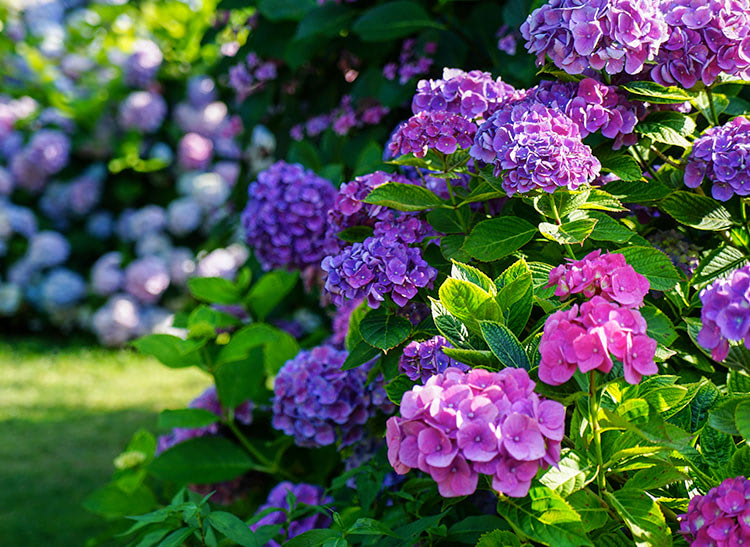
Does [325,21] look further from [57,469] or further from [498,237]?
[57,469]

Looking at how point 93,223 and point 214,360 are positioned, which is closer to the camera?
point 214,360

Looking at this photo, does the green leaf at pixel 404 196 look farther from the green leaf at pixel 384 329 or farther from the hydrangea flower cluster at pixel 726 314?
the hydrangea flower cluster at pixel 726 314

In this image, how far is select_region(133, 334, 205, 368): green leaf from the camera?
68.9 inches

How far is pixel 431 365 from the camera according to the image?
3.65 feet

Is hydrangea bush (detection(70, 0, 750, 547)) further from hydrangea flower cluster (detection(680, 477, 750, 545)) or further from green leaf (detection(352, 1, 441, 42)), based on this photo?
green leaf (detection(352, 1, 441, 42))

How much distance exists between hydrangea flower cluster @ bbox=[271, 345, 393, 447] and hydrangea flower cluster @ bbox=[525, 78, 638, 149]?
610 millimetres

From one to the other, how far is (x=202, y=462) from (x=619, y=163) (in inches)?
43.7

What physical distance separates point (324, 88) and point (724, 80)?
1460 mm

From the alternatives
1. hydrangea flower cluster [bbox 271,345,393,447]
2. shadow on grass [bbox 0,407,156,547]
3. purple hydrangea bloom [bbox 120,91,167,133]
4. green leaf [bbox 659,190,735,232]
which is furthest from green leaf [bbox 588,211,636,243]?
purple hydrangea bloom [bbox 120,91,167,133]

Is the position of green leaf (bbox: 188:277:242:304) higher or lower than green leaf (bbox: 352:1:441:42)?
lower

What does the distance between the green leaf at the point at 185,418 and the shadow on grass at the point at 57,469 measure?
1.36 m

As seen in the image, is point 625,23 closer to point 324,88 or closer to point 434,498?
point 434,498

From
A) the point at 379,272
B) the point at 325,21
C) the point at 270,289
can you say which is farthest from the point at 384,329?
the point at 325,21

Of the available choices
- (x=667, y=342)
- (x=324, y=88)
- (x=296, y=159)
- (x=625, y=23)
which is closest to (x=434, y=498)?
(x=667, y=342)
